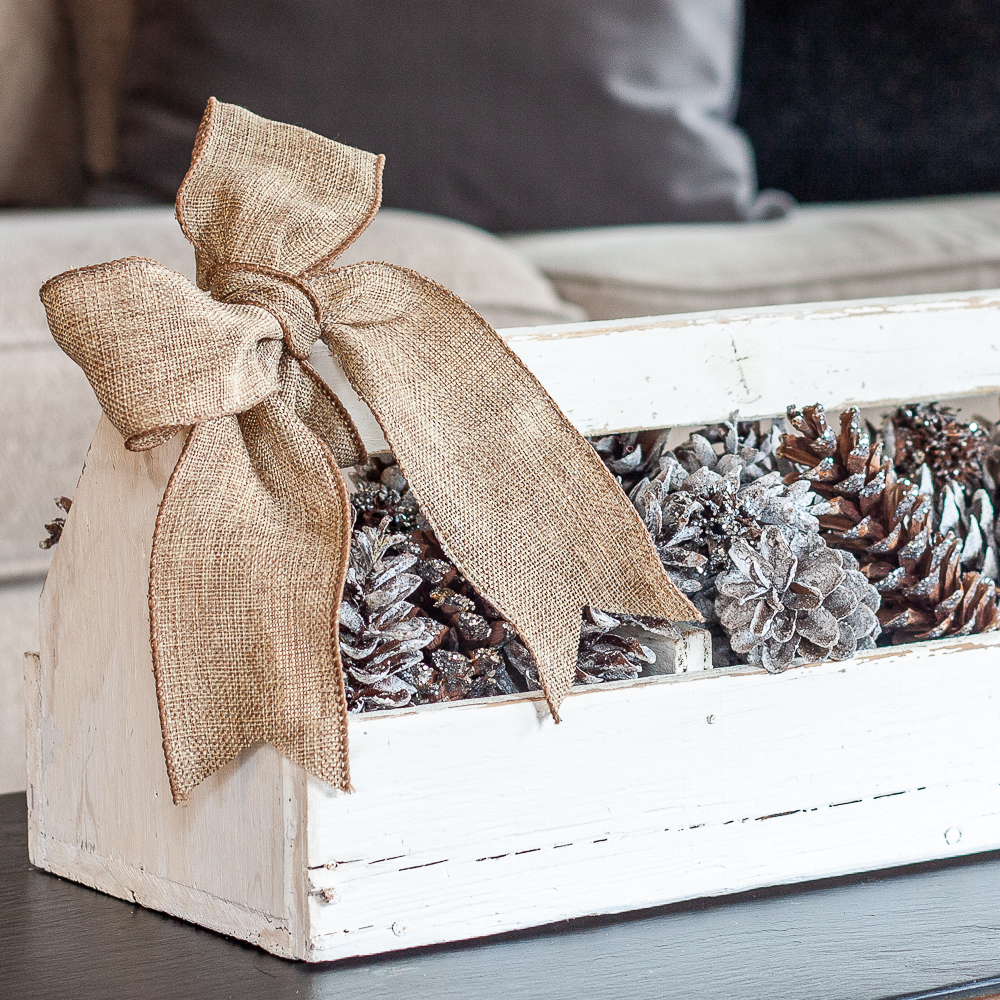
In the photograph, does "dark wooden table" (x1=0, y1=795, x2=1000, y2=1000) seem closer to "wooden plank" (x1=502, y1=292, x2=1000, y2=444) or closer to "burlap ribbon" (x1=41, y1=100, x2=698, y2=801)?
"burlap ribbon" (x1=41, y1=100, x2=698, y2=801)

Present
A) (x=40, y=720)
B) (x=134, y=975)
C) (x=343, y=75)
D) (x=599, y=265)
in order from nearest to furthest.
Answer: (x=134, y=975) → (x=40, y=720) → (x=599, y=265) → (x=343, y=75)

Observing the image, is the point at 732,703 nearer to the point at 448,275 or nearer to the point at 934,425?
the point at 934,425

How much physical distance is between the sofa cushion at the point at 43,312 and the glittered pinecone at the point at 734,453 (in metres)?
0.40

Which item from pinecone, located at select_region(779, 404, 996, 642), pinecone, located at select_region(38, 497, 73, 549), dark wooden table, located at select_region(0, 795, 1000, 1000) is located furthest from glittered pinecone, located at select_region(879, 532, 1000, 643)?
pinecone, located at select_region(38, 497, 73, 549)

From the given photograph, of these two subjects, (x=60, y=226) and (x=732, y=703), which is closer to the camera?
(x=732, y=703)

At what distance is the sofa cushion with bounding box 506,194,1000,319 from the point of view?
1.07 metres

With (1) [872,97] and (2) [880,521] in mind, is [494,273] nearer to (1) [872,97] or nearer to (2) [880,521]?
(2) [880,521]

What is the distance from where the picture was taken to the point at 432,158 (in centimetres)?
125

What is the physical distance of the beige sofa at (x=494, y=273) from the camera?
82 centimetres

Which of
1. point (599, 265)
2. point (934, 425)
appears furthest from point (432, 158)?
point (934, 425)

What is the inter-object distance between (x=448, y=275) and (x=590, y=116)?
43 centimetres

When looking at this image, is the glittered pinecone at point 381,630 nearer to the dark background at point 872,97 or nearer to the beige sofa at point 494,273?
the beige sofa at point 494,273

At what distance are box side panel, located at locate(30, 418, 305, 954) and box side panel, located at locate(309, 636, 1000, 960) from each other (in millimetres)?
26

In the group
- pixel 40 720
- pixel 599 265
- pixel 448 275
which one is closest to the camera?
pixel 40 720
